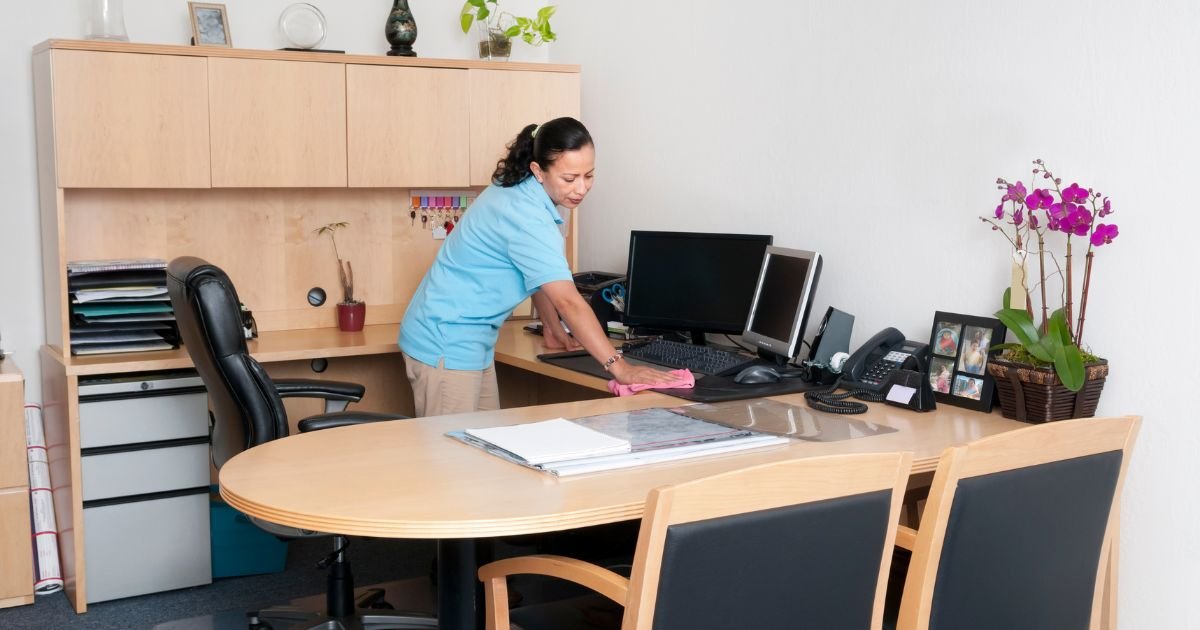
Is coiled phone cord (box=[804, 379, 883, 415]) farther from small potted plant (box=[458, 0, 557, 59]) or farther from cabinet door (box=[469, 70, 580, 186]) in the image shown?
small potted plant (box=[458, 0, 557, 59])

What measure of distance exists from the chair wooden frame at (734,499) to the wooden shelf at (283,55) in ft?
8.23

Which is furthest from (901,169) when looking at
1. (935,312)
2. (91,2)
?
(91,2)

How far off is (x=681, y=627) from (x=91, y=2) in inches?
125

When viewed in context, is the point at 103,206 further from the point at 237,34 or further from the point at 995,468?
the point at 995,468

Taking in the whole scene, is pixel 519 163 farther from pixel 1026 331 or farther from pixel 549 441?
pixel 1026 331

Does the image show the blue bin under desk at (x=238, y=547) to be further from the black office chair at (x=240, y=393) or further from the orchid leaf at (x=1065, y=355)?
the orchid leaf at (x=1065, y=355)

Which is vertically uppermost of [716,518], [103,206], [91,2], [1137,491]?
[91,2]

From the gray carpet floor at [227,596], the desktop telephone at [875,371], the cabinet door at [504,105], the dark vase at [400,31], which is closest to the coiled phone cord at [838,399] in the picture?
the desktop telephone at [875,371]

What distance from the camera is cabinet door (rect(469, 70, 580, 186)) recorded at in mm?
4285

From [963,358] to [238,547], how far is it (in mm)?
2501

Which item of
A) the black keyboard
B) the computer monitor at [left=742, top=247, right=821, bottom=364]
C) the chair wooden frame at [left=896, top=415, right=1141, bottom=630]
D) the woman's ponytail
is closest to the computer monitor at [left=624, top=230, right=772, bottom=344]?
the computer monitor at [left=742, top=247, right=821, bottom=364]

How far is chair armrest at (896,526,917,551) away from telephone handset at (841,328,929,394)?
881 millimetres

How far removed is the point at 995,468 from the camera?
1.97 m

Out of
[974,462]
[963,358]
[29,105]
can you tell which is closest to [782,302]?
[963,358]
